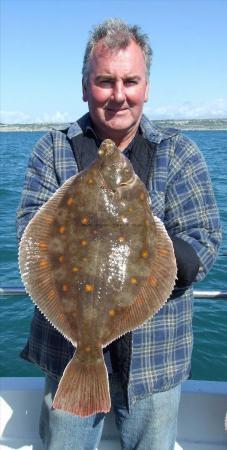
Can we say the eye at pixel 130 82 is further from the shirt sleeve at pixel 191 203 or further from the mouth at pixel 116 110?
the shirt sleeve at pixel 191 203

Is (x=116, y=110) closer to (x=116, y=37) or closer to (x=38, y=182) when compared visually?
(x=116, y=37)

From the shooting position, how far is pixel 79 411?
263 centimetres

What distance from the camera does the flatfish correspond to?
2.47 metres

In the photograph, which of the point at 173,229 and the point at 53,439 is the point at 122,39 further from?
the point at 53,439

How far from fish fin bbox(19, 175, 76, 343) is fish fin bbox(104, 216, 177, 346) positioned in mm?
290

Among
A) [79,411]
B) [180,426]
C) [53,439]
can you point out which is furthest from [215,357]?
[79,411]

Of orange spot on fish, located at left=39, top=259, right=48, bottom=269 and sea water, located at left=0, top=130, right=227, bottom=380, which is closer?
orange spot on fish, located at left=39, top=259, right=48, bottom=269

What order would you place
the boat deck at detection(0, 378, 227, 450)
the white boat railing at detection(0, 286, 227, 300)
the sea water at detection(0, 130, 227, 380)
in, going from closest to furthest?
the white boat railing at detection(0, 286, 227, 300), the boat deck at detection(0, 378, 227, 450), the sea water at detection(0, 130, 227, 380)

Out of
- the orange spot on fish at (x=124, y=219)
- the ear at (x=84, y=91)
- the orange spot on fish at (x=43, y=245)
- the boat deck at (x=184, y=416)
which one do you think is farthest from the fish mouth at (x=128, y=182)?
the boat deck at (x=184, y=416)

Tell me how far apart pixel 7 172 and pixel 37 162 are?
27158 mm

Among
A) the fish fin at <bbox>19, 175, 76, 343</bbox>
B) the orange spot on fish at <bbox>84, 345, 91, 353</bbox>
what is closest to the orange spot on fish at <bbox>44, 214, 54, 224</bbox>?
the fish fin at <bbox>19, 175, 76, 343</bbox>

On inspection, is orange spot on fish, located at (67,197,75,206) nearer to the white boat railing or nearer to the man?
the man

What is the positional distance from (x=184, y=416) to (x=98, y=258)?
2202mm

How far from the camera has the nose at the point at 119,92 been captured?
2775 mm
